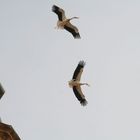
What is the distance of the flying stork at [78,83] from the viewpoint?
39809 mm

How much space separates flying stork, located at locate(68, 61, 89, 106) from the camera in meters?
39.8

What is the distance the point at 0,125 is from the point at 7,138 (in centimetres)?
120

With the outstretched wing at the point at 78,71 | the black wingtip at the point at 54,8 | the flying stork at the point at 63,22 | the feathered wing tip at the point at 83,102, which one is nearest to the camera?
the feathered wing tip at the point at 83,102

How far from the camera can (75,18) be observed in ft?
132

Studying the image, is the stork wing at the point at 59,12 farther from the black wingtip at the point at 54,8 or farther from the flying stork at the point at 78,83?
the flying stork at the point at 78,83

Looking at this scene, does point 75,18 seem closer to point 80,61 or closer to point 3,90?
point 80,61

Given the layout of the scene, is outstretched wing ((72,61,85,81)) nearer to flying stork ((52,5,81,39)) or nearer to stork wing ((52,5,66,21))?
flying stork ((52,5,81,39))

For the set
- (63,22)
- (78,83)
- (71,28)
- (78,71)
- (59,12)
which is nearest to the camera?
(78,83)

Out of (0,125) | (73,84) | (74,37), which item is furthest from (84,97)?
(0,125)

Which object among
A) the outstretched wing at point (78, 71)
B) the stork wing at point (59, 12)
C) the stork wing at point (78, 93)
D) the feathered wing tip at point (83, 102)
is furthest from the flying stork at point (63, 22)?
the feathered wing tip at point (83, 102)

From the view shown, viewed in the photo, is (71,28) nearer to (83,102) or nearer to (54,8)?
(54,8)

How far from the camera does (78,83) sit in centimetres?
3984

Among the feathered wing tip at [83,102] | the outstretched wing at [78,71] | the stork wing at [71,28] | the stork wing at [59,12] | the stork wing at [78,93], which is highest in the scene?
the stork wing at [59,12]

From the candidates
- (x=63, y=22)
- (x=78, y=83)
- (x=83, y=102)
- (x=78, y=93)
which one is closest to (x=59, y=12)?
(x=63, y=22)
